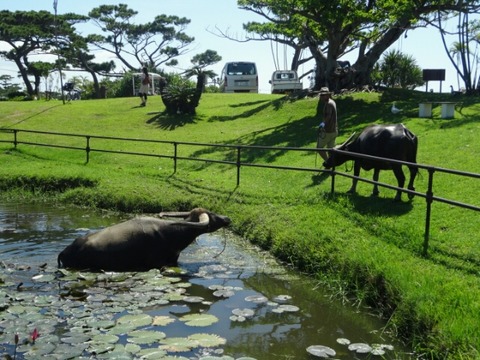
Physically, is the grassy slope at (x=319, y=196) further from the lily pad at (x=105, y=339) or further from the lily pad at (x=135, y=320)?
the lily pad at (x=105, y=339)

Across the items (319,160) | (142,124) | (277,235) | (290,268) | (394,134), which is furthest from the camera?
(142,124)

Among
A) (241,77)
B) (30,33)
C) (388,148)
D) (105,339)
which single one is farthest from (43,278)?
(30,33)

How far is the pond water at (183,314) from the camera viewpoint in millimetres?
5656

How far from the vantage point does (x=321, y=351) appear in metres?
5.79

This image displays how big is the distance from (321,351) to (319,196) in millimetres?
→ 5637

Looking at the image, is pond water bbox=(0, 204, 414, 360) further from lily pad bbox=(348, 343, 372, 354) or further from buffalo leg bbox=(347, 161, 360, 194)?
buffalo leg bbox=(347, 161, 360, 194)

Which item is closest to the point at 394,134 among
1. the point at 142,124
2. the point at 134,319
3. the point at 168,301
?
the point at 168,301

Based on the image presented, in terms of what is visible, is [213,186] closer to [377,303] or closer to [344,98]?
[377,303]

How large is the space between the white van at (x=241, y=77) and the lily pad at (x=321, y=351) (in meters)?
32.6

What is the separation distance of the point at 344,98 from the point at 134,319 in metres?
19.0

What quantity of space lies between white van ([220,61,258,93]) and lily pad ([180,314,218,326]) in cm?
3190

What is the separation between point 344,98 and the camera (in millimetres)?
23750

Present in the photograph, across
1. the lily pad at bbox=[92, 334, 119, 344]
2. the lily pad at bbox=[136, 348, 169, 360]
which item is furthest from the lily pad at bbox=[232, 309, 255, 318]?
the lily pad at bbox=[92, 334, 119, 344]

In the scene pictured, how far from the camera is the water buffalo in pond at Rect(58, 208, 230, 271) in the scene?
316 inches
